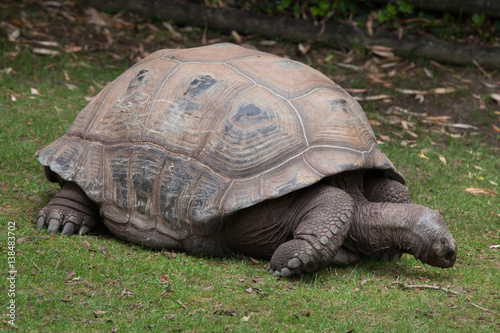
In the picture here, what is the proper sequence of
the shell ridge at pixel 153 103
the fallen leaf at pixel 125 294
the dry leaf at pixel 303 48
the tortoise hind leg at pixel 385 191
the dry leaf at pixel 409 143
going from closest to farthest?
the fallen leaf at pixel 125 294
the shell ridge at pixel 153 103
the tortoise hind leg at pixel 385 191
the dry leaf at pixel 409 143
the dry leaf at pixel 303 48

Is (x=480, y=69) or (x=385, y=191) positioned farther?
(x=480, y=69)

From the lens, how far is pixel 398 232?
4258mm

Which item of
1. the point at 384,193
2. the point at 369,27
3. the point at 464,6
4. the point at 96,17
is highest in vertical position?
the point at 464,6

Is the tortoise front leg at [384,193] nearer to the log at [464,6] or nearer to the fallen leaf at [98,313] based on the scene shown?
the fallen leaf at [98,313]

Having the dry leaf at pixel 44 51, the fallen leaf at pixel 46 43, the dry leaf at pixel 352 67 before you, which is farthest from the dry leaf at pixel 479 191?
the fallen leaf at pixel 46 43

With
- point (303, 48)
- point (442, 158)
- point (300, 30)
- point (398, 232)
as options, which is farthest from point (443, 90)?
point (398, 232)

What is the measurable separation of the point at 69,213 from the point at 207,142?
123cm

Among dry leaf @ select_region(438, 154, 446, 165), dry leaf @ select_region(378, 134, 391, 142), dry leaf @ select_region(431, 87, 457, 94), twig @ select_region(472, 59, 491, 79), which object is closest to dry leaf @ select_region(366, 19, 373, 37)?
dry leaf @ select_region(431, 87, 457, 94)

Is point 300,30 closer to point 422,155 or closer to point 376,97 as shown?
point 376,97

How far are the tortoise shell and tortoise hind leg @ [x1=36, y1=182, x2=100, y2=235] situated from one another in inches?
7.7

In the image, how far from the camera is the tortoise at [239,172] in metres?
4.14

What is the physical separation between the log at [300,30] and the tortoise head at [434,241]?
18.5 ft

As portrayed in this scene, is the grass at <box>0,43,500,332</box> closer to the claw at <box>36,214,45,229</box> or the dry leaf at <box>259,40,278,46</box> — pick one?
the claw at <box>36,214,45,229</box>

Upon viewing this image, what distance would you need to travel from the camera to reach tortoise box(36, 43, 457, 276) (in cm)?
414
